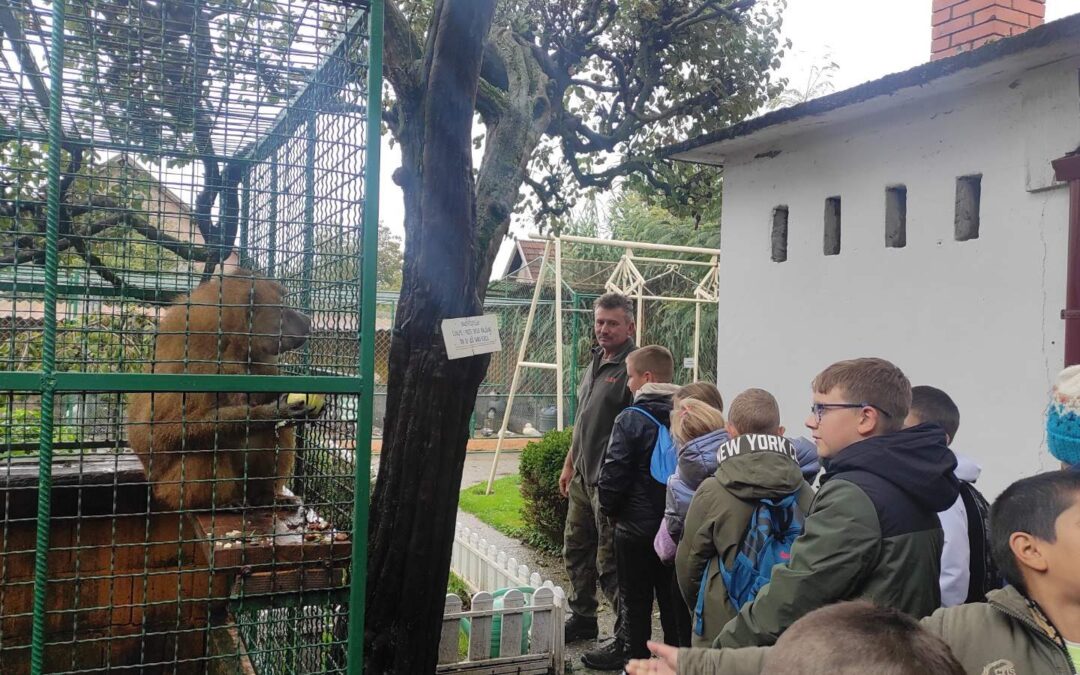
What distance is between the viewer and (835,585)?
229 cm

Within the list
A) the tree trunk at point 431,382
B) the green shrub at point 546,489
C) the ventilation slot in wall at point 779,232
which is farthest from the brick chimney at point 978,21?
the green shrub at point 546,489

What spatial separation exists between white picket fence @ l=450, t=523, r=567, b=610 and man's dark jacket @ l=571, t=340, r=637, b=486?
2.60ft

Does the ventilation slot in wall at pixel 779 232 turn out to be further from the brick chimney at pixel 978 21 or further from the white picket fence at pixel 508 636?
the white picket fence at pixel 508 636

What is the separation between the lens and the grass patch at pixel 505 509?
8.04 meters

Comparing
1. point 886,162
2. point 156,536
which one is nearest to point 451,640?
point 156,536

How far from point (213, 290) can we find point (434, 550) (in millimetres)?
1645

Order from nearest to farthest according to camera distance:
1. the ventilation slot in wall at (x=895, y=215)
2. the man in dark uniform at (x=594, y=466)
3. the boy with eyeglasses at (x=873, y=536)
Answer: the boy with eyeglasses at (x=873, y=536) < the man in dark uniform at (x=594, y=466) < the ventilation slot in wall at (x=895, y=215)

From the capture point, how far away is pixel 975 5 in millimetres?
5918

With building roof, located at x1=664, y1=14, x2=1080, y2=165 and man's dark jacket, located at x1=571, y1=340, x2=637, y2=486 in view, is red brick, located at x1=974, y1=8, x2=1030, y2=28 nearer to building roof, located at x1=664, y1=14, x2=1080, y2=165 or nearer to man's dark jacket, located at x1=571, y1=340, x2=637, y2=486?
building roof, located at x1=664, y1=14, x2=1080, y2=165

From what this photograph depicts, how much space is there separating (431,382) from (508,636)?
5.59ft

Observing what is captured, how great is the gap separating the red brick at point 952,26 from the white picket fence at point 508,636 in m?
5.08

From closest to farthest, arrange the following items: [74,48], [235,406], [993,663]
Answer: [993,663], [74,48], [235,406]

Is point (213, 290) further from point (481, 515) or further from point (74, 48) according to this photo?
point (481, 515)

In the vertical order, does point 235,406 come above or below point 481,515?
above
